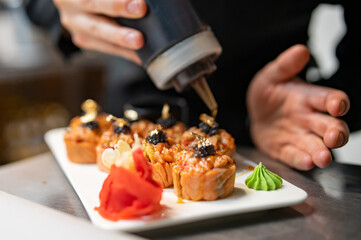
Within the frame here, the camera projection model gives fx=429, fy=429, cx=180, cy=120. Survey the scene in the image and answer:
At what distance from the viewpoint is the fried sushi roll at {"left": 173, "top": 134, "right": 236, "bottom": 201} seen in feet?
3.83

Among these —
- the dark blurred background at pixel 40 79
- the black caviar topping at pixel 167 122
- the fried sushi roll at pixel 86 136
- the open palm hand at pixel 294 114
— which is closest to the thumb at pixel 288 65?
the open palm hand at pixel 294 114

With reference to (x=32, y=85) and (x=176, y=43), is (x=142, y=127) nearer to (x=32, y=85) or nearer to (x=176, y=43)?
(x=176, y=43)

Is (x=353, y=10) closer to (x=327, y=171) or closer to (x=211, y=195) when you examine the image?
(x=327, y=171)

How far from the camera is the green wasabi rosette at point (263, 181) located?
47.8 inches

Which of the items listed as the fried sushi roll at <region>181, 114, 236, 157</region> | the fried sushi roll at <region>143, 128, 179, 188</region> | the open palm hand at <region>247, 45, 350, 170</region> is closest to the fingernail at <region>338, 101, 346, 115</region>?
the open palm hand at <region>247, 45, 350, 170</region>

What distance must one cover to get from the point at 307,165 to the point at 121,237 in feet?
2.42

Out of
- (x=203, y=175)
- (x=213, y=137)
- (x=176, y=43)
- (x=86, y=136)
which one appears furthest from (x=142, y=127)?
(x=203, y=175)

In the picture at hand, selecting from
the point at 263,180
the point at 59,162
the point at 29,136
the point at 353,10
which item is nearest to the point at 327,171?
the point at 263,180

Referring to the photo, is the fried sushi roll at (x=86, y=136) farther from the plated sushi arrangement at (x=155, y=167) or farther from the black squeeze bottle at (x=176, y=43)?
the black squeeze bottle at (x=176, y=43)

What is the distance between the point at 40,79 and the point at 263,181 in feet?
8.50

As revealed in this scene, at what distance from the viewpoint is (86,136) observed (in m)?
1.67

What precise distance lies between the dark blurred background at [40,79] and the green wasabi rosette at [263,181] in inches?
61.8

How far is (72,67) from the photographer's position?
140 inches

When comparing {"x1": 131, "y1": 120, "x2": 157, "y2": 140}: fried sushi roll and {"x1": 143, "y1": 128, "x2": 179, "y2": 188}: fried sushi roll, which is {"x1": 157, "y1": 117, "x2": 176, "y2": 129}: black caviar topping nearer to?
{"x1": 131, "y1": 120, "x2": 157, "y2": 140}: fried sushi roll
